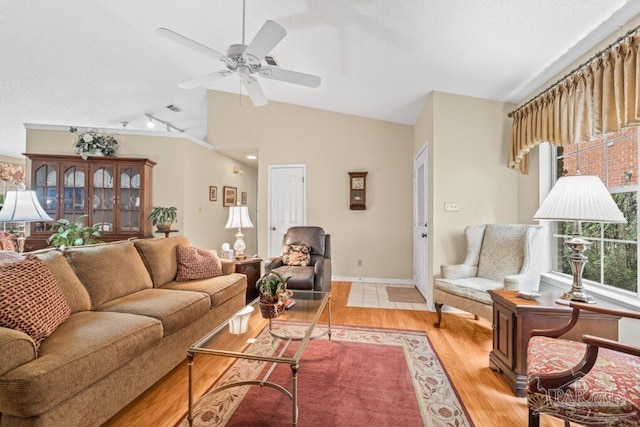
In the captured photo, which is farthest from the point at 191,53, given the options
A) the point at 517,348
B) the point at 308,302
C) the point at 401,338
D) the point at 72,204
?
the point at 517,348

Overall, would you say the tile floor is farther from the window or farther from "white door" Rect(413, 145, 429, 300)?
the window

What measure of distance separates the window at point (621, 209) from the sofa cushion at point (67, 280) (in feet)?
12.7

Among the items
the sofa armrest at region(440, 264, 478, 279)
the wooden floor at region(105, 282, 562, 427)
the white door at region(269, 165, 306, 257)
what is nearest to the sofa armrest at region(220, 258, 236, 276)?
the wooden floor at region(105, 282, 562, 427)

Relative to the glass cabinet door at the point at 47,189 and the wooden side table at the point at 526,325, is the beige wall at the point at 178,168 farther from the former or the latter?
the wooden side table at the point at 526,325

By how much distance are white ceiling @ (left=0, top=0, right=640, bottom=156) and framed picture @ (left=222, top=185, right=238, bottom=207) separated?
6.48 ft

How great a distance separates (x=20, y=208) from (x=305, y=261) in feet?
9.06

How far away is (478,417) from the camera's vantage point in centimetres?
171

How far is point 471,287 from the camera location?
9.18ft

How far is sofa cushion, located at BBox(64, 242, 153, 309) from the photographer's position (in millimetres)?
2137

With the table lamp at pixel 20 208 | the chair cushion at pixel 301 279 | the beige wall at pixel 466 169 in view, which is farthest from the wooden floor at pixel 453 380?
the table lamp at pixel 20 208

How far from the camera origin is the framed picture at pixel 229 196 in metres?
6.33

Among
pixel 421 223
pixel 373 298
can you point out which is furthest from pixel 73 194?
pixel 421 223

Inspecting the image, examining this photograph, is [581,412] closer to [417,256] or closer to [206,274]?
[206,274]

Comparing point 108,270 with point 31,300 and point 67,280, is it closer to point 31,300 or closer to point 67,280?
point 67,280
